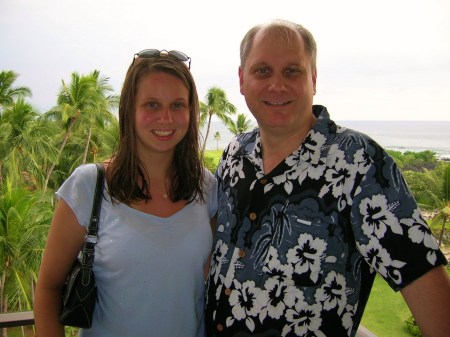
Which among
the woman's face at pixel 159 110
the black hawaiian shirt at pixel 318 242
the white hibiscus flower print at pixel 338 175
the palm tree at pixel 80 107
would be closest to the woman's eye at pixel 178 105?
the woman's face at pixel 159 110

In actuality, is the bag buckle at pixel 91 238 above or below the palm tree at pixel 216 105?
below

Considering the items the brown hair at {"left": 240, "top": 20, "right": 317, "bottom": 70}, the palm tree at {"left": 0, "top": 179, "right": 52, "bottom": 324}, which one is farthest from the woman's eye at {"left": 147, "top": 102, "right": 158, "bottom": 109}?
the palm tree at {"left": 0, "top": 179, "right": 52, "bottom": 324}

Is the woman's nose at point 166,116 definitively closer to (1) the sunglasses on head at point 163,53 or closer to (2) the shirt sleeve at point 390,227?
(1) the sunglasses on head at point 163,53

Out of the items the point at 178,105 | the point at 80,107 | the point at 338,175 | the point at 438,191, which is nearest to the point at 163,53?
the point at 178,105

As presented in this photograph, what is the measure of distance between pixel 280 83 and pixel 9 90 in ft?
75.6

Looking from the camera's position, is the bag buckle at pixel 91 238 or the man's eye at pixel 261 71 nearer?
the bag buckle at pixel 91 238

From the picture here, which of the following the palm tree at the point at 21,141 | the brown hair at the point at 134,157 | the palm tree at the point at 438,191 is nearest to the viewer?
the brown hair at the point at 134,157

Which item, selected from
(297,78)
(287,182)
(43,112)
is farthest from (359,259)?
(43,112)

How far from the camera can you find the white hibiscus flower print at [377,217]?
1180 millimetres

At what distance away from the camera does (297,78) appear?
62.0 inches

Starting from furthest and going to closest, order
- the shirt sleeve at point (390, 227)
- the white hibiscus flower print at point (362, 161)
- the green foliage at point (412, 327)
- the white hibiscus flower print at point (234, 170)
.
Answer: the green foliage at point (412, 327)
the white hibiscus flower print at point (234, 170)
the white hibiscus flower print at point (362, 161)
the shirt sleeve at point (390, 227)

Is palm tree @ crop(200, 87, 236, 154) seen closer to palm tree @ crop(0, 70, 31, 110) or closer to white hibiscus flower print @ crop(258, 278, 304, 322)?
palm tree @ crop(0, 70, 31, 110)

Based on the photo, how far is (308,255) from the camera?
4.57ft

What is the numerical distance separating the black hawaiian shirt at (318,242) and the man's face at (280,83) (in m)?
0.11
